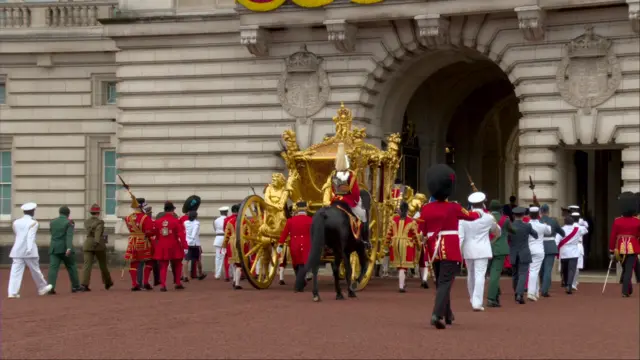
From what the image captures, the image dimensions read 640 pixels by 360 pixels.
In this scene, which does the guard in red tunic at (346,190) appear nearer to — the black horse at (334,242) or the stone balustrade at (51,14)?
the black horse at (334,242)

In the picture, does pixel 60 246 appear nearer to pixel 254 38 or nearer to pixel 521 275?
pixel 521 275

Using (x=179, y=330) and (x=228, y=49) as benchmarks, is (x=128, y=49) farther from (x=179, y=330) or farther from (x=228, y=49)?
(x=179, y=330)

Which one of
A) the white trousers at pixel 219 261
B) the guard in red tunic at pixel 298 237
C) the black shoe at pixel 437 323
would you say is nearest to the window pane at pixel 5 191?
the white trousers at pixel 219 261

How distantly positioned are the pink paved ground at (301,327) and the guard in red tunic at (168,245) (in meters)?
0.85

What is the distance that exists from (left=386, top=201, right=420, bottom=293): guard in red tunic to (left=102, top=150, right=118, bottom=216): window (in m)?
12.0

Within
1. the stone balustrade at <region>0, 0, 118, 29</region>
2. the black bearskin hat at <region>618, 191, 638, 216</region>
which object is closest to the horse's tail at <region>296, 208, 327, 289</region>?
the black bearskin hat at <region>618, 191, 638, 216</region>

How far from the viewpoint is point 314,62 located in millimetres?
30328

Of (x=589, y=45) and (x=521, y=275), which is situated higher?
(x=589, y=45)

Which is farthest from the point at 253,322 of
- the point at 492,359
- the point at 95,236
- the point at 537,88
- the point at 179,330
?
the point at 537,88

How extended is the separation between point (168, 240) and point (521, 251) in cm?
605

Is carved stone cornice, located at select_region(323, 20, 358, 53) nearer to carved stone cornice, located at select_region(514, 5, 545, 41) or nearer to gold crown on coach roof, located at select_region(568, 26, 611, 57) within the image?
carved stone cornice, located at select_region(514, 5, 545, 41)

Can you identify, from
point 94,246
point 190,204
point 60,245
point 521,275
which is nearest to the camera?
point 521,275

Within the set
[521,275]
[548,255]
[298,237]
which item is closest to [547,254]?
[548,255]

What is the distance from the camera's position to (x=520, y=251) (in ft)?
69.3
